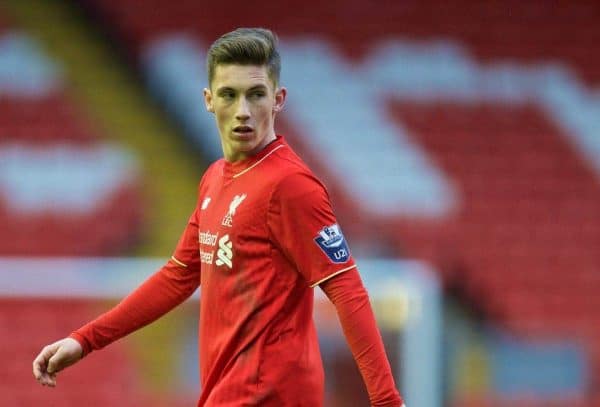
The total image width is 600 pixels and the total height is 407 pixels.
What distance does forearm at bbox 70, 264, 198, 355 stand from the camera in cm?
258

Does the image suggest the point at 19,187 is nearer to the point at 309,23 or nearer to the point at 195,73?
the point at 195,73

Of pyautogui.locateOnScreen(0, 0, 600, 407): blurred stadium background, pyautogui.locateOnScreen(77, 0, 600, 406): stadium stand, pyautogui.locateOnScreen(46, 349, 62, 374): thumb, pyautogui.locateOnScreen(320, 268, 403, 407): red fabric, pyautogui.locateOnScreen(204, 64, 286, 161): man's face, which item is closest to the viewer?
pyautogui.locateOnScreen(320, 268, 403, 407): red fabric

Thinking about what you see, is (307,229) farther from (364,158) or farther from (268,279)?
(364,158)

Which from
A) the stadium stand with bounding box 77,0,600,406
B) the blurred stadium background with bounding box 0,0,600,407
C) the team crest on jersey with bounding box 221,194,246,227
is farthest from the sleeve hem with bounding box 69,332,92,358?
the stadium stand with bounding box 77,0,600,406

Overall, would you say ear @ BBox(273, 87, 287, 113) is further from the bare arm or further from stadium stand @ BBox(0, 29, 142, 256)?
stadium stand @ BBox(0, 29, 142, 256)

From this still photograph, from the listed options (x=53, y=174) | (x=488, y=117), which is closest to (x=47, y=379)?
(x=53, y=174)

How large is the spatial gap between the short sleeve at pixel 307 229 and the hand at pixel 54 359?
0.60 m

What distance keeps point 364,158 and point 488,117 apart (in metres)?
0.66

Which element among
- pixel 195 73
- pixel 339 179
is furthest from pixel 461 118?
pixel 195 73

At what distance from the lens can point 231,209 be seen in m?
2.33

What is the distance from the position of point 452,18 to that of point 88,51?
1.84 meters

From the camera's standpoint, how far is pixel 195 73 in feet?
18.0

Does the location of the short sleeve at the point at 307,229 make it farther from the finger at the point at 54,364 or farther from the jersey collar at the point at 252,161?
the finger at the point at 54,364

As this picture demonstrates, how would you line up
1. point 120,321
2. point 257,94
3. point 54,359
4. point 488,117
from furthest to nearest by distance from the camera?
point 488,117 → point 120,321 → point 54,359 → point 257,94
